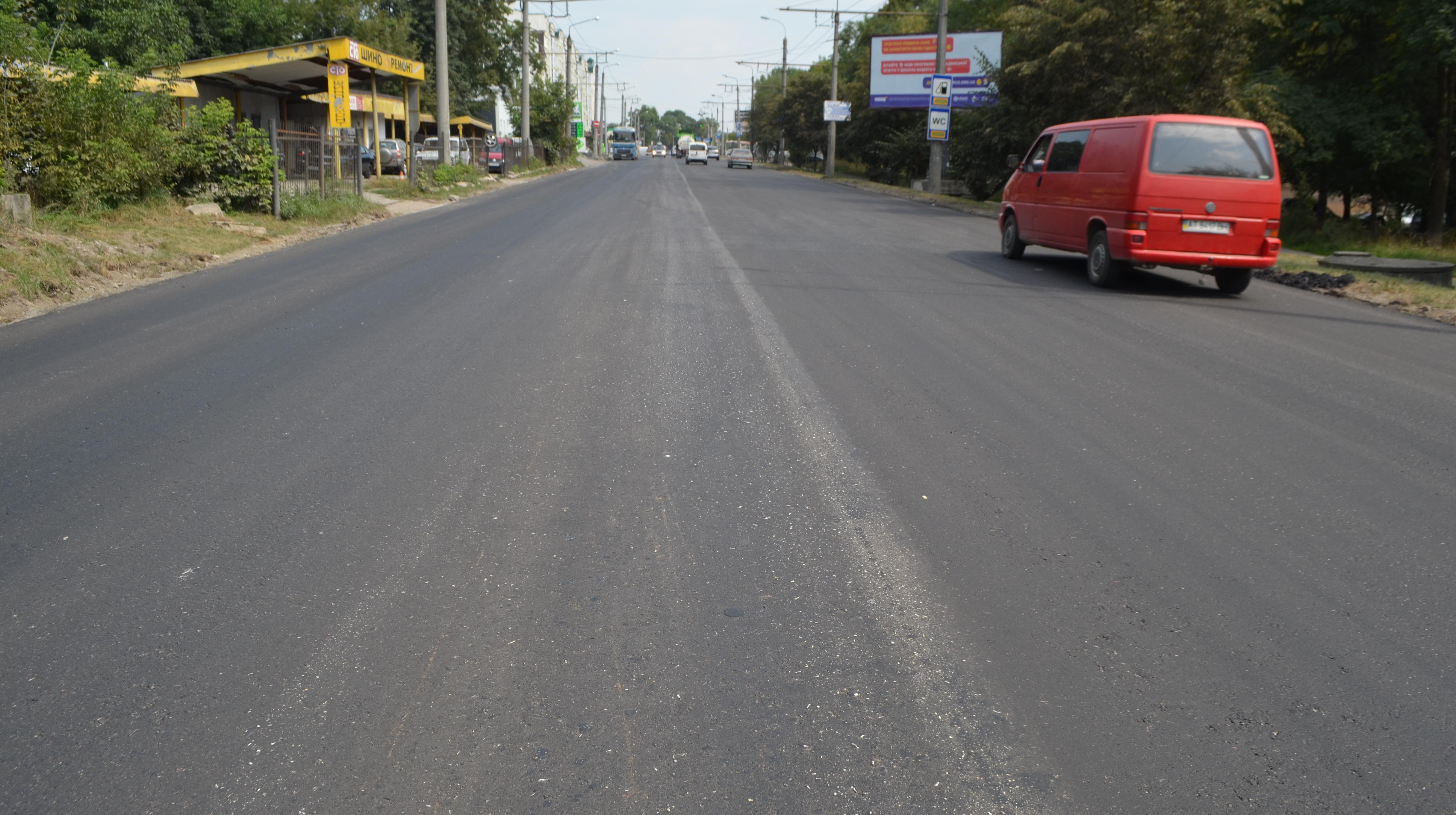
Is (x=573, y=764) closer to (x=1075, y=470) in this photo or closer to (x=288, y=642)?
(x=288, y=642)

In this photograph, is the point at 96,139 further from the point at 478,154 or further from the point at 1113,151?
the point at 478,154

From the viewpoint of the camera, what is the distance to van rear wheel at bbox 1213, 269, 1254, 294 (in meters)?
12.0

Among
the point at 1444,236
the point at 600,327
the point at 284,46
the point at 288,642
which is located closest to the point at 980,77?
the point at 1444,236

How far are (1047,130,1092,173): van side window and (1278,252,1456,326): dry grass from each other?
3309 mm

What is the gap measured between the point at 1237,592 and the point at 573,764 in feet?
8.32

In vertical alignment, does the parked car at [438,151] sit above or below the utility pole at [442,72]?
below

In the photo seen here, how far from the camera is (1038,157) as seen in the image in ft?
47.7

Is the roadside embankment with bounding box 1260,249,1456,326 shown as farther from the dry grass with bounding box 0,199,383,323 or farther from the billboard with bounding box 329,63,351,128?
the billboard with bounding box 329,63,351,128

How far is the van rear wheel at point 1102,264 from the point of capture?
39.7 ft

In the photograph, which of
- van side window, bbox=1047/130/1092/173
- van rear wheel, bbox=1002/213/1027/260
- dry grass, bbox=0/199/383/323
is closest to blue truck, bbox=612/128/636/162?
dry grass, bbox=0/199/383/323

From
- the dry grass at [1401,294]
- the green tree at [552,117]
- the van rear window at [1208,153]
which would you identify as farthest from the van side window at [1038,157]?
the green tree at [552,117]

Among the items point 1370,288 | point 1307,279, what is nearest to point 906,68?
point 1307,279

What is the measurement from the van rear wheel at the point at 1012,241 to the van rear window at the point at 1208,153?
10.9 ft

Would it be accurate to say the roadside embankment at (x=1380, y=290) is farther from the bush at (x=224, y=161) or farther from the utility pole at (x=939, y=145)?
the utility pole at (x=939, y=145)
